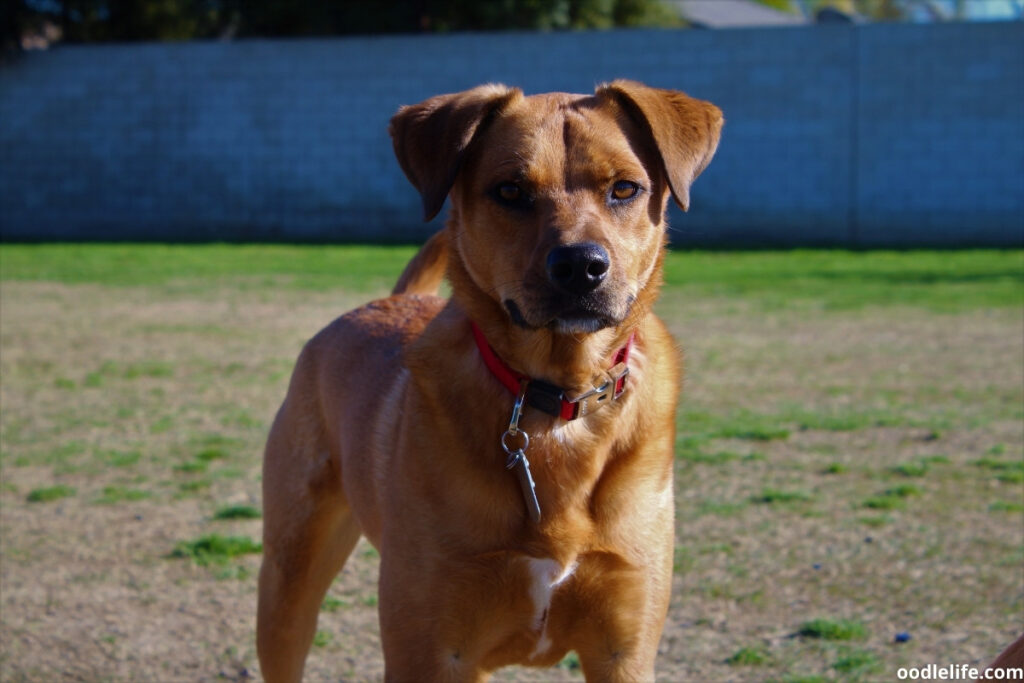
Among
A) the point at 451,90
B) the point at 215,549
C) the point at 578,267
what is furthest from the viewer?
the point at 451,90

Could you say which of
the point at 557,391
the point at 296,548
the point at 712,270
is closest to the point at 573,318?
the point at 557,391

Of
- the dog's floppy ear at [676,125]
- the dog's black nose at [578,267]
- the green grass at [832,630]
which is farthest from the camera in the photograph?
the green grass at [832,630]

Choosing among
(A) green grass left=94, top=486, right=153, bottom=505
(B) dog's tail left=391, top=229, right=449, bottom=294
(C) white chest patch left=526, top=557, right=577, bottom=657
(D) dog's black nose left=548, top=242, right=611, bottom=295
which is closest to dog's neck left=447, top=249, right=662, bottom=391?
(D) dog's black nose left=548, top=242, right=611, bottom=295

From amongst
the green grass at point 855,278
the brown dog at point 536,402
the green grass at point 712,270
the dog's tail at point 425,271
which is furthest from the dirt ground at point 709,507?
the green grass at point 712,270

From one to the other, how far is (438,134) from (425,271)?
1.25m

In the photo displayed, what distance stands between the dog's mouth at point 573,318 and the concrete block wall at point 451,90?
767 inches

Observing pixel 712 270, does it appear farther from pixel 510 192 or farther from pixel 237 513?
pixel 510 192

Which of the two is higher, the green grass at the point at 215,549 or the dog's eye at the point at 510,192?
the dog's eye at the point at 510,192

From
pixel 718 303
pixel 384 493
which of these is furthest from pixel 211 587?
pixel 718 303

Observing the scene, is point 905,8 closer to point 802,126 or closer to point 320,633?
point 802,126

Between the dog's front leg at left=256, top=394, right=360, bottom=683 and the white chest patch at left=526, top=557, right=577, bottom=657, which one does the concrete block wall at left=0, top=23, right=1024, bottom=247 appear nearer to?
the dog's front leg at left=256, top=394, right=360, bottom=683

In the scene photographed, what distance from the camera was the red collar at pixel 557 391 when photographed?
3258 mm

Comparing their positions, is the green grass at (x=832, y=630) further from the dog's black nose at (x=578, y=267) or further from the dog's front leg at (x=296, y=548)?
the dog's black nose at (x=578, y=267)

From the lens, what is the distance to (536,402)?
3.26 m
